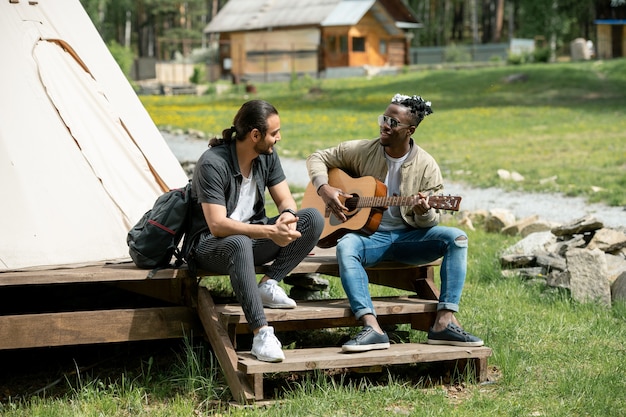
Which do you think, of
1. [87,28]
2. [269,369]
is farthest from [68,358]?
[87,28]

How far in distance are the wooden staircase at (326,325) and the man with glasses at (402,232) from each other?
0.37 feet

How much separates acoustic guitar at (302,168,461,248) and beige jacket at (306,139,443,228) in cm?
6

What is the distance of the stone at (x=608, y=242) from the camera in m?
7.34

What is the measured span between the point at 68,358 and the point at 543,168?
993 cm

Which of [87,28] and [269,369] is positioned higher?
[87,28]

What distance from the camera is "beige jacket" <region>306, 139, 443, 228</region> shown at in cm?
518

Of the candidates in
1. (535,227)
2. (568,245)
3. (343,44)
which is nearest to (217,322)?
(568,245)

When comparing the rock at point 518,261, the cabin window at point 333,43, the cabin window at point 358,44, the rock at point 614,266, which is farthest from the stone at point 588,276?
the cabin window at point 358,44

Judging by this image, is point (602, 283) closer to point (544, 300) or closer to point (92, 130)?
point (544, 300)

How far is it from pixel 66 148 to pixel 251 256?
1717 mm

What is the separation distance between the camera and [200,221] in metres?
4.99

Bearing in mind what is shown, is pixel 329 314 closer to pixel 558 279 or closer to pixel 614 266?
pixel 558 279

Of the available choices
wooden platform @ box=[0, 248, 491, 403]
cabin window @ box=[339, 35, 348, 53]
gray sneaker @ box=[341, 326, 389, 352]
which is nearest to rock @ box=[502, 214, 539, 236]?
wooden platform @ box=[0, 248, 491, 403]

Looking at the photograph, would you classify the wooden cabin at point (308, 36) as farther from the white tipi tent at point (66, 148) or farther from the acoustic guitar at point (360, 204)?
the acoustic guitar at point (360, 204)
